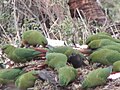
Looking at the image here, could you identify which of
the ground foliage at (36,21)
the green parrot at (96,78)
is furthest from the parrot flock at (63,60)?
the ground foliage at (36,21)

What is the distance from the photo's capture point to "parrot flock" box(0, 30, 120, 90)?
1.49 metres

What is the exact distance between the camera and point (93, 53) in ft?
5.59

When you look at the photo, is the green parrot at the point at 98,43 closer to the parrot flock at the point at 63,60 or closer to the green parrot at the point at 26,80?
the parrot flock at the point at 63,60

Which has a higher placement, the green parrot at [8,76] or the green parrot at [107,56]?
the green parrot at [107,56]

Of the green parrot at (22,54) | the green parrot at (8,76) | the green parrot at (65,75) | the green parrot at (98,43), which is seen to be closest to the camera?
the green parrot at (65,75)

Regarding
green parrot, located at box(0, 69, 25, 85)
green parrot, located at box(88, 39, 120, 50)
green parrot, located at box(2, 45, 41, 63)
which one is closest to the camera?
green parrot, located at box(0, 69, 25, 85)

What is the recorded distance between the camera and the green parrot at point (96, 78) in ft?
4.84

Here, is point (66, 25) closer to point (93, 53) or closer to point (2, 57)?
point (2, 57)

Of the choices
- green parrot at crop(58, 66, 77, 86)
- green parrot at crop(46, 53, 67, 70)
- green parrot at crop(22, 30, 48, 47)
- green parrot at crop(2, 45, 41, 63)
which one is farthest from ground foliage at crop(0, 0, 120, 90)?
green parrot at crop(58, 66, 77, 86)

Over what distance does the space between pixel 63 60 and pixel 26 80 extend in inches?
7.1

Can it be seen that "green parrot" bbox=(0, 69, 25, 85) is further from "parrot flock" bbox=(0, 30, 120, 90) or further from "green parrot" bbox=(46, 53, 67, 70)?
"green parrot" bbox=(46, 53, 67, 70)

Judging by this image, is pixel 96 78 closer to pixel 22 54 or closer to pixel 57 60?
pixel 57 60

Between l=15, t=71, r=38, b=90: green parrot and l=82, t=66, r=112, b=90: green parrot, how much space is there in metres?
0.20

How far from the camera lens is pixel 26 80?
1.51 metres
